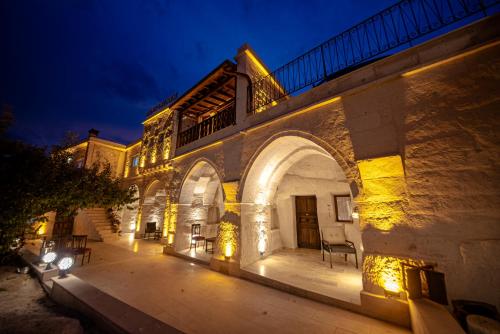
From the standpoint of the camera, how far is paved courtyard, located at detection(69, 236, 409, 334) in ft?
8.44

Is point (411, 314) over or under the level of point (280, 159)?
under

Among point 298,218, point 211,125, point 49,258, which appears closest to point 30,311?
point 49,258

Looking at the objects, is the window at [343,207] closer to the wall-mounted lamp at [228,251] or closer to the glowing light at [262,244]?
the glowing light at [262,244]

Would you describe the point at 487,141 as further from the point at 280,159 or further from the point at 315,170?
the point at 315,170

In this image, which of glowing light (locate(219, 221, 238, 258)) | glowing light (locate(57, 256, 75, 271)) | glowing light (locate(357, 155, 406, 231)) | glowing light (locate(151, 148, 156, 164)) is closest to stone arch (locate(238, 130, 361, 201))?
glowing light (locate(357, 155, 406, 231))

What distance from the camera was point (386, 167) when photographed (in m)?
2.82

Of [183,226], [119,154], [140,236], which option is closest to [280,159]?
[183,226]

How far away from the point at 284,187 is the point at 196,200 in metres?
3.62

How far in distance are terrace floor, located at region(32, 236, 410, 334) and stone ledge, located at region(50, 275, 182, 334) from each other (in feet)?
1.78

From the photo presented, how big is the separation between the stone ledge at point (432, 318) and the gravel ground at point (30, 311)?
4073mm

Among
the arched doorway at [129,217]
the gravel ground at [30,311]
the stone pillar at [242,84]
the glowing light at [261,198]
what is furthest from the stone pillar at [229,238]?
the arched doorway at [129,217]

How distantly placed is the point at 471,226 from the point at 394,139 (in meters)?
1.42

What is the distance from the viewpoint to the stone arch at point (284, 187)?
4734 millimetres

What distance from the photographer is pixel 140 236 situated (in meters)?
10.0
